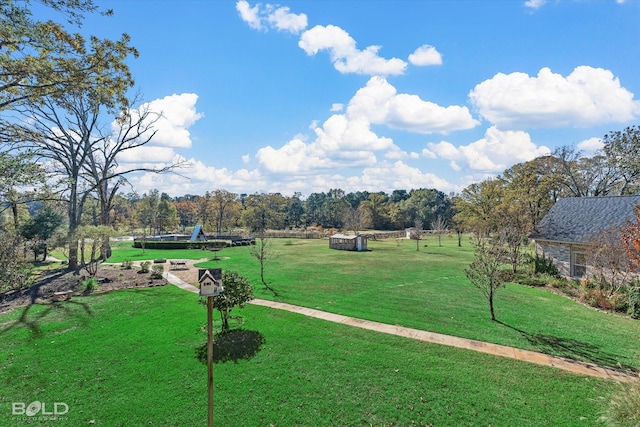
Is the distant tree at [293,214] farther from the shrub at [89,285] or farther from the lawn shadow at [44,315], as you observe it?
the lawn shadow at [44,315]

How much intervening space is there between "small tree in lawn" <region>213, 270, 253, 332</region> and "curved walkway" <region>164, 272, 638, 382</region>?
2781mm

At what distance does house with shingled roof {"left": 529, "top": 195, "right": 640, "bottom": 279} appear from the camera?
50.9 feet

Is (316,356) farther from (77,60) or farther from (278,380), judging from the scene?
(77,60)

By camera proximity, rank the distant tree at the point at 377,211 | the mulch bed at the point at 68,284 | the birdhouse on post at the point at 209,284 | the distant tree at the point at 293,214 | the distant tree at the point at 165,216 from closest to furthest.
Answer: the birdhouse on post at the point at 209,284
the mulch bed at the point at 68,284
the distant tree at the point at 165,216
the distant tree at the point at 377,211
the distant tree at the point at 293,214

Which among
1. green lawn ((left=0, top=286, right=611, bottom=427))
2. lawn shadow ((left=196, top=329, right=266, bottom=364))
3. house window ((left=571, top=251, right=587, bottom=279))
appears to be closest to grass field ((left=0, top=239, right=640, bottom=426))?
green lawn ((left=0, top=286, right=611, bottom=427))

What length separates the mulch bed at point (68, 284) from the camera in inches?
530

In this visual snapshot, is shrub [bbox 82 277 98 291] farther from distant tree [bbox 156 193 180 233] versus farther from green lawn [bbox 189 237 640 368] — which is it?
distant tree [bbox 156 193 180 233]

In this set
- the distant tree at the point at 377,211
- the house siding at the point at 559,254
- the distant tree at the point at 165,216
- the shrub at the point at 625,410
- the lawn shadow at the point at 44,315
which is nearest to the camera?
the shrub at the point at 625,410

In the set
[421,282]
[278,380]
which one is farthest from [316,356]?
[421,282]

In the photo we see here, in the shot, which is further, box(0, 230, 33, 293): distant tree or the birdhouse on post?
box(0, 230, 33, 293): distant tree

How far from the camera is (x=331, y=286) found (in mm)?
15695

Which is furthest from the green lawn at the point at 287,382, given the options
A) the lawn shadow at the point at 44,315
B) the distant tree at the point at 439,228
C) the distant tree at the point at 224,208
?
the distant tree at the point at 224,208

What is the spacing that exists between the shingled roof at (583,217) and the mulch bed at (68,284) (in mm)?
21192

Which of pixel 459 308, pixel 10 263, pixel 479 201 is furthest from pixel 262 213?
pixel 459 308
